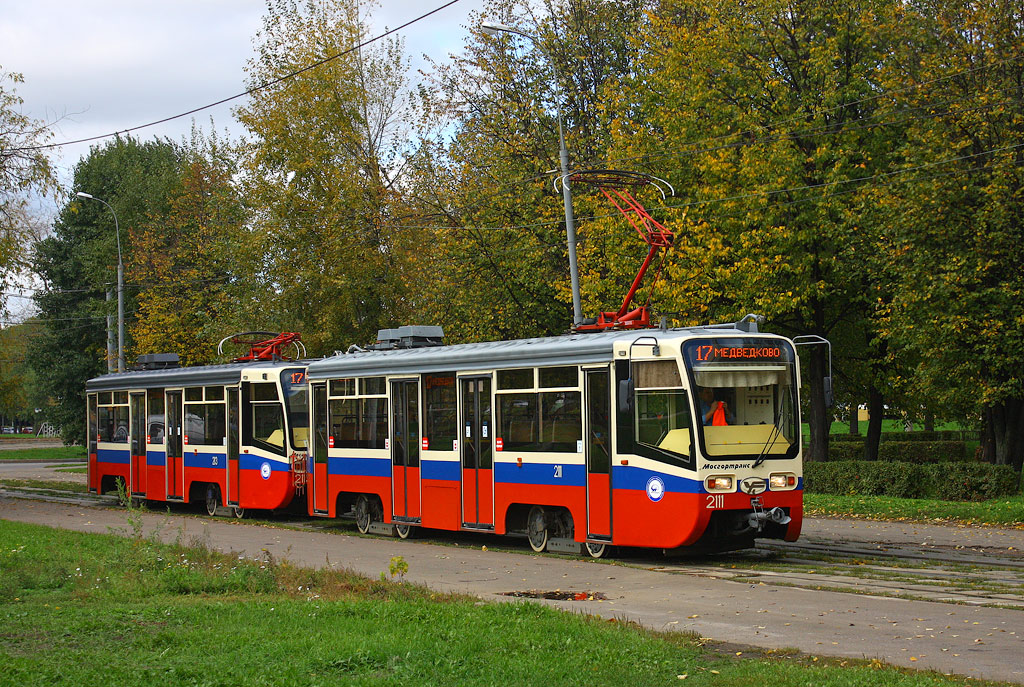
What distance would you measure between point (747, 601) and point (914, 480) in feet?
47.9

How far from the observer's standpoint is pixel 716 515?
15.1 m

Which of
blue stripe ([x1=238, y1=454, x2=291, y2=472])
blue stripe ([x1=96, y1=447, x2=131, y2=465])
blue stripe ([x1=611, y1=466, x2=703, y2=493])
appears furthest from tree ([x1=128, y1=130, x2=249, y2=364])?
blue stripe ([x1=611, y1=466, x2=703, y2=493])

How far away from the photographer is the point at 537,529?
17.5 meters

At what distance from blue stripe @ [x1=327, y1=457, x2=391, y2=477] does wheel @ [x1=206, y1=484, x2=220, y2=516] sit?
5220 mm

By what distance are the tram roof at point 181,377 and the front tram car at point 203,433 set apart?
2 centimetres

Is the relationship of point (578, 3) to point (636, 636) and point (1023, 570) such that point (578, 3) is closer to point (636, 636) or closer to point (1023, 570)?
point (1023, 570)

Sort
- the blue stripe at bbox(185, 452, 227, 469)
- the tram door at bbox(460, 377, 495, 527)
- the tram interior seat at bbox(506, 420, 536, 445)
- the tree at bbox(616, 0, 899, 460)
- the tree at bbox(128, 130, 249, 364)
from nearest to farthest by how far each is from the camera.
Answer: the tram interior seat at bbox(506, 420, 536, 445) → the tram door at bbox(460, 377, 495, 527) → the blue stripe at bbox(185, 452, 227, 469) → the tree at bbox(616, 0, 899, 460) → the tree at bbox(128, 130, 249, 364)

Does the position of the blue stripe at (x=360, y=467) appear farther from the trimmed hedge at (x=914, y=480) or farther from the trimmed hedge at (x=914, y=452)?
the trimmed hedge at (x=914, y=452)

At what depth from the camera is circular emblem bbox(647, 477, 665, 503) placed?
49.9 ft

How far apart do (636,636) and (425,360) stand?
10663 mm

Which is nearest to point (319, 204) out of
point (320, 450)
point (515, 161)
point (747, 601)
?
point (515, 161)

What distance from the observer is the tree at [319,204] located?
1414 inches

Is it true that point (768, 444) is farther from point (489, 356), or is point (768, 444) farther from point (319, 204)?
point (319, 204)

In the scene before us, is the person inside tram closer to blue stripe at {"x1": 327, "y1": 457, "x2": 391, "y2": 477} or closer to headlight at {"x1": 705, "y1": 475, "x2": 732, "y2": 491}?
headlight at {"x1": 705, "y1": 475, "x2": 732, "y2": 491}
